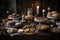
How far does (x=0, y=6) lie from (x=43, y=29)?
2.34 metres

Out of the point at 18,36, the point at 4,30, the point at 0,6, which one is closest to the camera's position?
the point at 18,36

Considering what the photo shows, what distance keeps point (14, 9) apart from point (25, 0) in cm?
38

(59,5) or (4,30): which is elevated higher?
(59,5)

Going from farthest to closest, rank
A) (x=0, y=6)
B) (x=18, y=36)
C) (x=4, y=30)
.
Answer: (x=0, y=6)
(x=4, y=30)
(x=18, y=36)

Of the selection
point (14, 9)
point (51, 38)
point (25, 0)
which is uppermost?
point (25, 0)

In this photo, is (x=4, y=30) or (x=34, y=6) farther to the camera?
(x=34, y=6)

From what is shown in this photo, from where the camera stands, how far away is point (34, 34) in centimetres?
142

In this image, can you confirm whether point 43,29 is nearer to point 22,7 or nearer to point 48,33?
point 48,33

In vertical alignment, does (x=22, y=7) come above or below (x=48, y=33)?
above

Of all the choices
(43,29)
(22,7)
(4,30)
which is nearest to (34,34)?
(43,29)

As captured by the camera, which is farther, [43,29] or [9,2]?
[9,2]

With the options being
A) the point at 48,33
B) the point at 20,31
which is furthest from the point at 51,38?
the point at 20,31

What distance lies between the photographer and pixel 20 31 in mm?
1466

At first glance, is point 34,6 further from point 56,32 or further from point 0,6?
point 56,32
